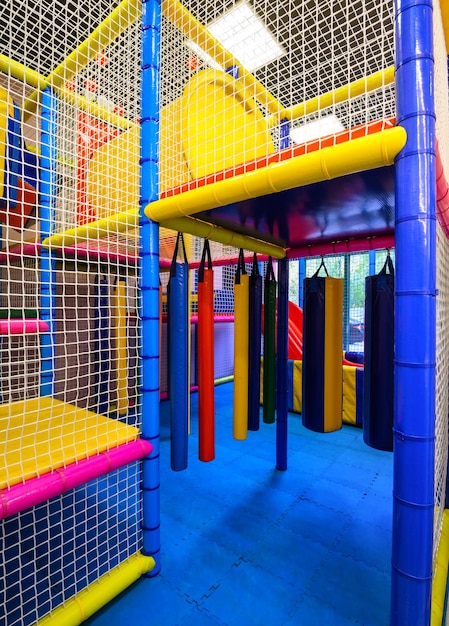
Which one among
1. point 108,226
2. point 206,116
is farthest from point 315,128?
point 108,226

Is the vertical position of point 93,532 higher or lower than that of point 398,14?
lower

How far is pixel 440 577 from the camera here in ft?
4.47

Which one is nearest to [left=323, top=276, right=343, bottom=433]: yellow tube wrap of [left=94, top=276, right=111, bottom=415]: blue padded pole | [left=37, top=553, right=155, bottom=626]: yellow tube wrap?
[left=37, top=553, right=155, bottom=626]: yellow tube wrap

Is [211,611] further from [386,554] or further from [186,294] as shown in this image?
[186,294]

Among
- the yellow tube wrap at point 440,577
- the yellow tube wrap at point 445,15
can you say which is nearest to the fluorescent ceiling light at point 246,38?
the yellow tube wrap at point 445,15

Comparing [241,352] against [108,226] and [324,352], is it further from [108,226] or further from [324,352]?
[108,226]

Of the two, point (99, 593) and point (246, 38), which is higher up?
point (246, 38)

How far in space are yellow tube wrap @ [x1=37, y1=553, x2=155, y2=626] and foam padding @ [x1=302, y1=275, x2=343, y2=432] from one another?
1.07 m

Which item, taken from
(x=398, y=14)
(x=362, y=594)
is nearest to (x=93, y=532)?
(x=362, y=594)

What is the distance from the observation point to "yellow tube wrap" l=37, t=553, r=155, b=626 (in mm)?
1239

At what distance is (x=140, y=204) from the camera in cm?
156

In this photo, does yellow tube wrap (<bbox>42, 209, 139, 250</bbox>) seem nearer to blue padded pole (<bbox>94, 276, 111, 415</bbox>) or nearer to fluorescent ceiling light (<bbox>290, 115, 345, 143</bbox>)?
blue padded pole (<bbox>94, 276, 111, 415</bbox>)

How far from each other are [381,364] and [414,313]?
0.64 metres

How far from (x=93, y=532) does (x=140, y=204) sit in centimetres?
177
